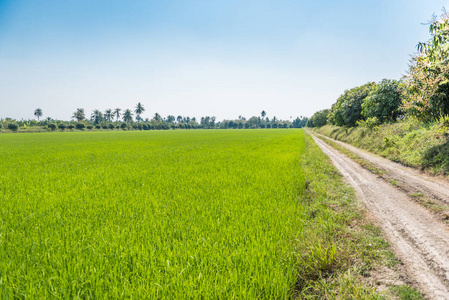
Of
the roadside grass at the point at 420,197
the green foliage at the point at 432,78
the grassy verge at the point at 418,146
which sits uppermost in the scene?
the green foliage at the point at 432,78

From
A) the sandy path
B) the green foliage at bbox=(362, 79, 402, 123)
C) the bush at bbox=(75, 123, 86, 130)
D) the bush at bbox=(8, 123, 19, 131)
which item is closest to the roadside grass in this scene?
the sandy path

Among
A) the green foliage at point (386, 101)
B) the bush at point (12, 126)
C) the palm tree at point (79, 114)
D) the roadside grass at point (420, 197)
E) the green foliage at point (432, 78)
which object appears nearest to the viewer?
the roadside grass at point (420, 197)

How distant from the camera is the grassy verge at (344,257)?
2346 mm

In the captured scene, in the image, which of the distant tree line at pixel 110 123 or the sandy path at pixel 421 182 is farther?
the distant tree line at pixel 110 123

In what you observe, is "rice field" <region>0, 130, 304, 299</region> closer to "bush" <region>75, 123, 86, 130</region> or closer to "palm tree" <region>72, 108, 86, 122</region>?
"bush" <region>75, 123, 86, 130</region>

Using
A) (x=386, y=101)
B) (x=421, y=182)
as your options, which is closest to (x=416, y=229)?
(x=421, y=182)

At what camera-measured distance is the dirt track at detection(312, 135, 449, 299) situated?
2498mm

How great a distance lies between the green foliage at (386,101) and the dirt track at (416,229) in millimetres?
13004

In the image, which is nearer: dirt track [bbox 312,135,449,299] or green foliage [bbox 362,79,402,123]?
dirt track [bbox 312,135,449,299]

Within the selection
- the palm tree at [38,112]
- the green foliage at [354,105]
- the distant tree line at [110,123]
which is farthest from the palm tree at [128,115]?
the green foliage at [354,105]

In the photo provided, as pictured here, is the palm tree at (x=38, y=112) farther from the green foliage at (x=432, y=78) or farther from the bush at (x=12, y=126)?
the green foliage at (x=432, y=78)

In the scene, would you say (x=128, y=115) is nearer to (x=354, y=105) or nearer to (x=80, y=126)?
(x=80, y=126)

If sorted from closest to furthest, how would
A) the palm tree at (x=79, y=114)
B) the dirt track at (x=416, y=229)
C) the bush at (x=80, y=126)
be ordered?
the dirt track at (x=416, y=229), the bush at (x=80, y=126), the palm tree at (x=79, y=114)

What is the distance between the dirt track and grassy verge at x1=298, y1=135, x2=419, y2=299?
21 centimetres
